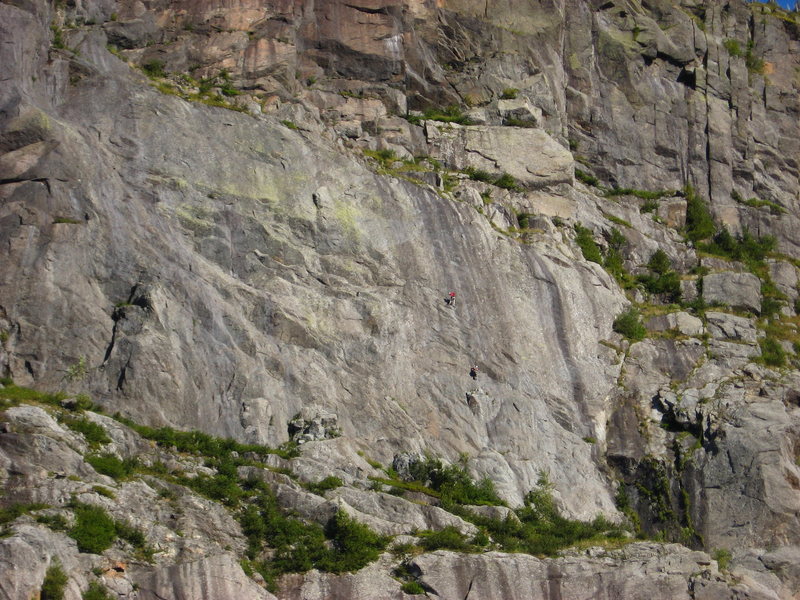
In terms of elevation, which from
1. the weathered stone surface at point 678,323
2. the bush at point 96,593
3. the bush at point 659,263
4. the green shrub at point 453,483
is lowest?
the bush at point 96,593

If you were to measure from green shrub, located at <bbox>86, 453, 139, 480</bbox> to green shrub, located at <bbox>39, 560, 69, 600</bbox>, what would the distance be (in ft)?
11.8

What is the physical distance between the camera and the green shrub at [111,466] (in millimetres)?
23562

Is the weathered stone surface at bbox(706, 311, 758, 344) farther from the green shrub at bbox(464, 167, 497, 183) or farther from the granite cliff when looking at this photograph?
the green shrub at bbox(464, 167, 497, 183)

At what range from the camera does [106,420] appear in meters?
25.6

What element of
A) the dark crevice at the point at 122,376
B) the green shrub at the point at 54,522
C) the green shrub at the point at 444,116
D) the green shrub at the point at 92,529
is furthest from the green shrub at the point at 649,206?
the green shrub at the point at 54,522

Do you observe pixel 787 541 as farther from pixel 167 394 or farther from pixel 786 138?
pixel 786 138

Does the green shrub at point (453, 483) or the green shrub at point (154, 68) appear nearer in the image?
the green shrub at point (453, 483)

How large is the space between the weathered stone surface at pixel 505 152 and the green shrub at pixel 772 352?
1056cm

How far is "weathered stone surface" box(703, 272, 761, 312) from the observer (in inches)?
1658

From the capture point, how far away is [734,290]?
42.4 metres

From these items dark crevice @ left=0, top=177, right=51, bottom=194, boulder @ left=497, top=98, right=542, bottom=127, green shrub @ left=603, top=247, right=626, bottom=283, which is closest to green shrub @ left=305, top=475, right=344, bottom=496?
dark crevice @ left=0, top=177, right=51, bottom=194

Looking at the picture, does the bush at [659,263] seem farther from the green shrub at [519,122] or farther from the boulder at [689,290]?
the green shrub at [519,122]

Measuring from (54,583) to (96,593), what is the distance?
1010 mm

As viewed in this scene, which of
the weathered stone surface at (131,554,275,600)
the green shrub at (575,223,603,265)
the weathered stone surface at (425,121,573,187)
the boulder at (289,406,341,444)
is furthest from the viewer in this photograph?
the weathered stone surface at (425,121,573,187)
